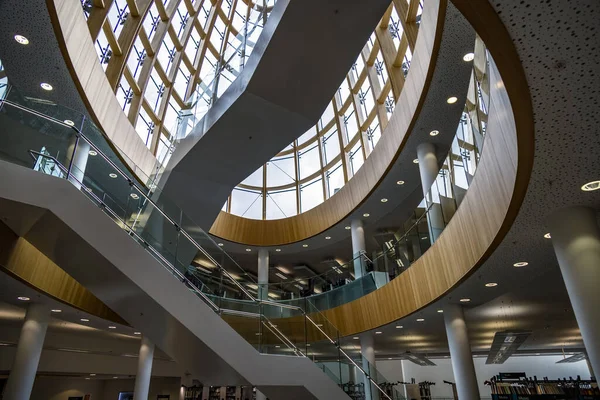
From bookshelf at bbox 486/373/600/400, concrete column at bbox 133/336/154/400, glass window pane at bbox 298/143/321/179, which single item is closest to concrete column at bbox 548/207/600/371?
bookshelf at bbox 486/373/600/400

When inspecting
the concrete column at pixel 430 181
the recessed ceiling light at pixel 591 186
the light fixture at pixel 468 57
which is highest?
the light fixture at pixel 468 57

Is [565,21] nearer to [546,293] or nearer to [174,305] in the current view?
[174,305]

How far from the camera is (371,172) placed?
47.4ft

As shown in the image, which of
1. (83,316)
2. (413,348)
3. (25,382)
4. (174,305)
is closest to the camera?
(174,305)

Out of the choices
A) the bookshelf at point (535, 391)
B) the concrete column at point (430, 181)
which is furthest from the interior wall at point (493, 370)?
the concrete column at point (430, 181)

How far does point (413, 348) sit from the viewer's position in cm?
1903

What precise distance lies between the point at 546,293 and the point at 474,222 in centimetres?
552

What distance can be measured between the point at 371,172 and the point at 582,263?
30.9ft

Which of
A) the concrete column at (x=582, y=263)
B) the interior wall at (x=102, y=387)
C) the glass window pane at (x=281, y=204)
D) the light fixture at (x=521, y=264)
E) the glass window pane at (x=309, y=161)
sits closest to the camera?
the concrete column at (x=582, y=263)

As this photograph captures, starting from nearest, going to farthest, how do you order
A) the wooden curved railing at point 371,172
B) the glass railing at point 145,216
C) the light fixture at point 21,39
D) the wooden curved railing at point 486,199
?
the wooden curved railing at point 486,199 → the glass railing at point 145,216 → the light fixture at point 21,39 → the wooden curved railing at point 371,172

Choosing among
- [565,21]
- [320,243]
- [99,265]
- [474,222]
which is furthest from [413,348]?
[565,21]

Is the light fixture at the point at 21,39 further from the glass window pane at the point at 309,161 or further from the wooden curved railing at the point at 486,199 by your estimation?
the glass window pane at the point at 309,161

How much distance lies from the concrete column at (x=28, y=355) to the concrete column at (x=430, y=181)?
10.3m

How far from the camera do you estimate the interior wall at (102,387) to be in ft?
→ 69.3
